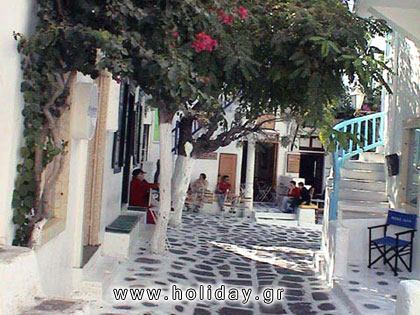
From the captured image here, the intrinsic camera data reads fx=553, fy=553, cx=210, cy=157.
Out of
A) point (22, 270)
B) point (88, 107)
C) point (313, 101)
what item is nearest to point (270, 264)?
point (313, 101)

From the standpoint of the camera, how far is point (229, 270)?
9.34 meters

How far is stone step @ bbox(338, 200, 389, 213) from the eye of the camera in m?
11.0

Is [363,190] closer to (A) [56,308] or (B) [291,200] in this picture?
(B) [291,200]

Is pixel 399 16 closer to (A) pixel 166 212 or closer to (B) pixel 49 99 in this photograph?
(A) pixel 166 212

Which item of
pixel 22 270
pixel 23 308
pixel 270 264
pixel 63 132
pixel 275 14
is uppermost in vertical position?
pixel 275 14

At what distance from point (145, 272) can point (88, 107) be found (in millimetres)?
3628

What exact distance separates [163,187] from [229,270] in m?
1.83

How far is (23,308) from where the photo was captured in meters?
3.07

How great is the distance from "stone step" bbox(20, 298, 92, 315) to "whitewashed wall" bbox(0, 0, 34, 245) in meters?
0.90

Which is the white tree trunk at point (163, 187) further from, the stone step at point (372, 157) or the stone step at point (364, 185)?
the stone step at point (372, 157)

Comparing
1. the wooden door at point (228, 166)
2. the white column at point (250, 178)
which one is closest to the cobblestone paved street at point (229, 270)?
A: the white column at point (250, 178)

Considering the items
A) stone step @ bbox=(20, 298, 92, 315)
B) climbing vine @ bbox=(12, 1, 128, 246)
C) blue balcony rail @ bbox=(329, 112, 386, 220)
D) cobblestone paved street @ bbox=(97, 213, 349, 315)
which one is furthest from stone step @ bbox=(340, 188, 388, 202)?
stone step @ bbox=(20, 298, 92, 315)

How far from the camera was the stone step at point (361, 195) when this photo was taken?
475 inches

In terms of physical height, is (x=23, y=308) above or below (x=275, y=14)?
below
